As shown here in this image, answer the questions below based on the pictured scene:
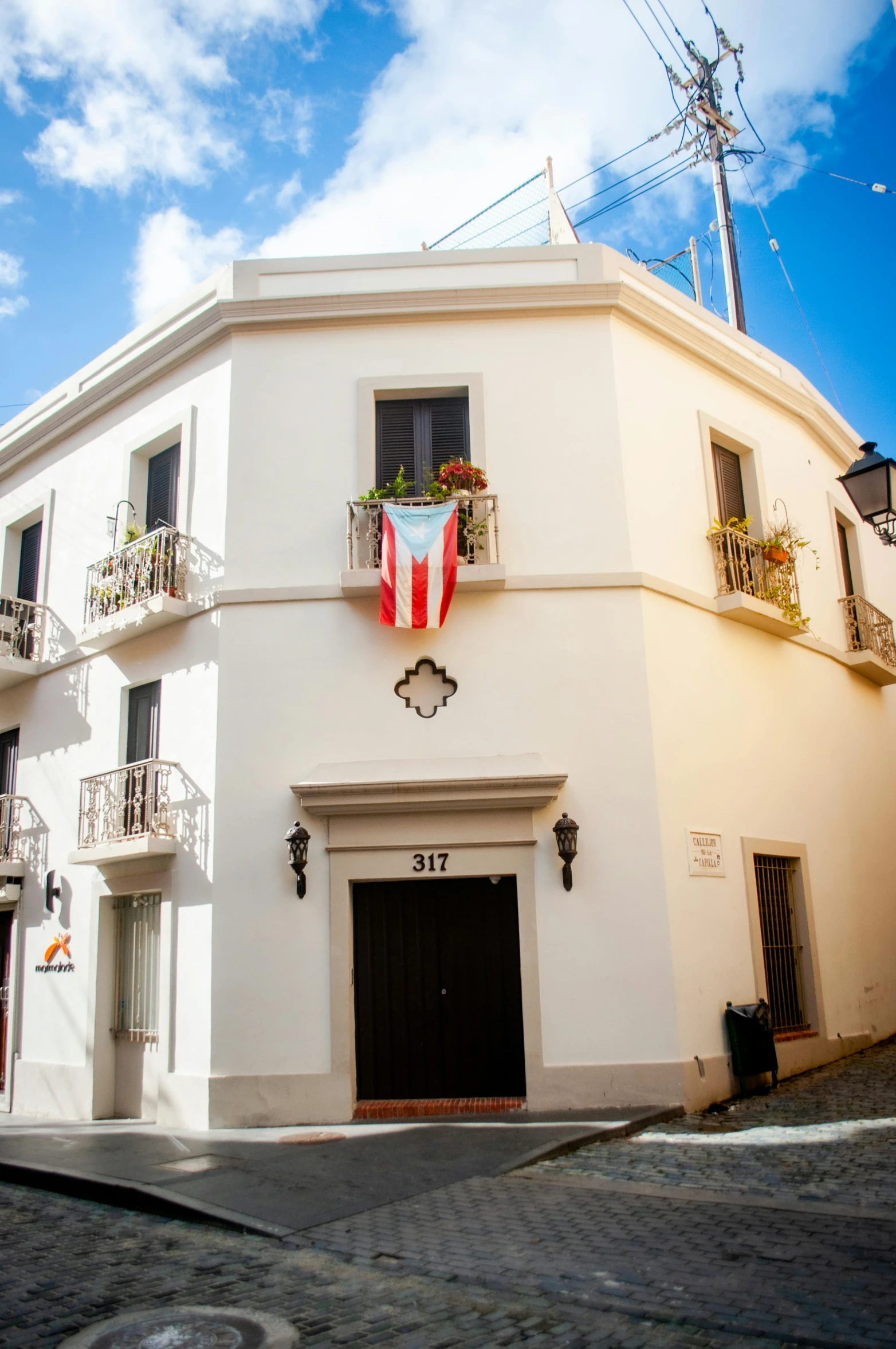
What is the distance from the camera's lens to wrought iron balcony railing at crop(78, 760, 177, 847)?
11.0 m

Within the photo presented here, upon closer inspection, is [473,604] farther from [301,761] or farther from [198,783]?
[198,783]

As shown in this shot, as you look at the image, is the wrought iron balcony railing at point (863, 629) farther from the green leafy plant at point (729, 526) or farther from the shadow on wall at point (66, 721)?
the shadow on wall at point (66, 721)

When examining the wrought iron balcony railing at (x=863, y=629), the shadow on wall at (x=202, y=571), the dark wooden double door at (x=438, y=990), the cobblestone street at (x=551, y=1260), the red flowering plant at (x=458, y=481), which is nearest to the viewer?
the cobblestone street at (x=551, y=1260)

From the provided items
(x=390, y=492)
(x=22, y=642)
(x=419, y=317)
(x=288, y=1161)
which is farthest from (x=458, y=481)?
(x=22, y=642)

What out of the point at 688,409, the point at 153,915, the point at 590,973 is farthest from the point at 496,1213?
the point at 688,409

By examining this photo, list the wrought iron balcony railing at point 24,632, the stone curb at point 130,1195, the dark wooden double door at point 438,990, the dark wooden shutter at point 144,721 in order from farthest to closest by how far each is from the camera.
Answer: the wrought iron balcony railing at point 24,632 → the dark wooden shutter at point 144,721 → the dark wooden double door at point 438,990 → the stone curb at point 130,1195

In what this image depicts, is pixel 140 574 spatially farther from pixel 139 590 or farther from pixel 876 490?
pixel 876 490

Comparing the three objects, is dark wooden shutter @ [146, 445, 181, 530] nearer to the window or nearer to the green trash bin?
the window

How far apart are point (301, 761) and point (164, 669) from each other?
87.1 inches

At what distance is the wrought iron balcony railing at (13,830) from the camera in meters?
13.3

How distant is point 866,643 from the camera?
14.6 metres

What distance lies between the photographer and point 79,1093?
1145 cm

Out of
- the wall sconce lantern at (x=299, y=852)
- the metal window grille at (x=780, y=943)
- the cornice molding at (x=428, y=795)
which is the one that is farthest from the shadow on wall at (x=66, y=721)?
the metal window grille at (x=780, y=943)

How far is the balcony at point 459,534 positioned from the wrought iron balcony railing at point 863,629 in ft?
20.8
